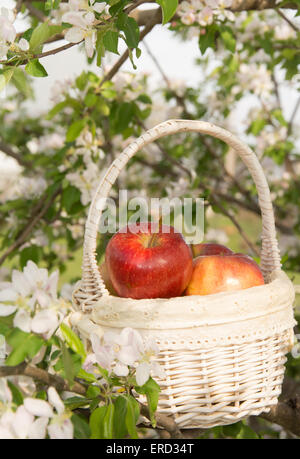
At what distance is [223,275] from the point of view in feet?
3.55

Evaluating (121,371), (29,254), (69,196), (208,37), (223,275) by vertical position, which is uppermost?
(208,37)

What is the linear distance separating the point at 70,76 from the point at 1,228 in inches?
45.9

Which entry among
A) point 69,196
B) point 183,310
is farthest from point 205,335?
point 69,196

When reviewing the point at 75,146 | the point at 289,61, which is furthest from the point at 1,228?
the point at 289,61

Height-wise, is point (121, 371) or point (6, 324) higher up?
point (6, 324)

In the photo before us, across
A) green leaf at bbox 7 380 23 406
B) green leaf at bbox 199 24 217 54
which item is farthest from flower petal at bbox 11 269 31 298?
green leaf at bbox 199 24 217 54

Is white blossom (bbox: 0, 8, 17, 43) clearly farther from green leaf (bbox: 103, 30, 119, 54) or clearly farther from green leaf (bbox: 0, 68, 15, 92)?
green leaf (bbox: 103, 30, 119, 54)

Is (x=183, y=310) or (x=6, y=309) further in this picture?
(x=183, y=310)

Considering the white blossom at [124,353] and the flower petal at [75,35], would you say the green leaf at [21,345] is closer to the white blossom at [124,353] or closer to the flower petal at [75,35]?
the white blossom at [124,353]

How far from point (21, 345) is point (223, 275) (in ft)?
1.85

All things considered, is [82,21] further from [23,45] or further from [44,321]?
[44,321]

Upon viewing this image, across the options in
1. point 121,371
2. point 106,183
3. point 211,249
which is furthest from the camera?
point 211,249

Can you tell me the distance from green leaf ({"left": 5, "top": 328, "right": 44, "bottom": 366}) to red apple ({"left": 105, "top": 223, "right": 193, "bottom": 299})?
442 mm

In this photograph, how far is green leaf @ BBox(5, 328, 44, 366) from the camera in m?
0.60
